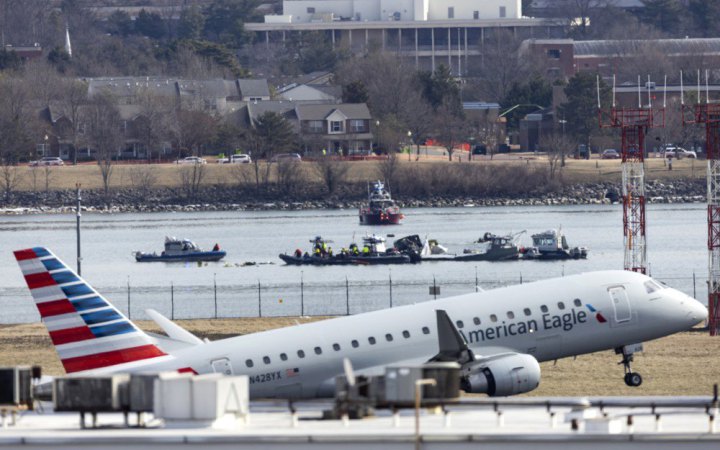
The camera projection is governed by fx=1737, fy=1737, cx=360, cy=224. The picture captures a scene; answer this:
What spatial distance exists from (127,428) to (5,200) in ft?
507

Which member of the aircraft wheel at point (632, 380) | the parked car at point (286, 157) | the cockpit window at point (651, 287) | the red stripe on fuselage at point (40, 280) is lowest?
the aircraft wheel at point (632, 380)

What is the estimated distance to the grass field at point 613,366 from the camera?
4588 cm

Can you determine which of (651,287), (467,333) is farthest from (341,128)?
(467,333)

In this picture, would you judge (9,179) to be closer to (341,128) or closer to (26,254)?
(341,128)

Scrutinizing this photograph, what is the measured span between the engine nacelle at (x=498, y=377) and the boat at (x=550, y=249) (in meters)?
77.5

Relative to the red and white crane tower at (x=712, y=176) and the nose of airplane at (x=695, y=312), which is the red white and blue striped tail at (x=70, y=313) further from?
the red and white crane tower at (x=712, y=176)

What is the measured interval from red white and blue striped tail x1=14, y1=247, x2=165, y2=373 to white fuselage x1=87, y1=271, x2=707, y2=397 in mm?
539

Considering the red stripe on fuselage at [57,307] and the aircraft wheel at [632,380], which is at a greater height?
the red stripe on fuselage at [57,307]

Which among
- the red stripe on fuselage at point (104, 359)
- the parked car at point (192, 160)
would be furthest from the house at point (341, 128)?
the red stripe on fuselage at point (104, 359)

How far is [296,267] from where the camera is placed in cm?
11700

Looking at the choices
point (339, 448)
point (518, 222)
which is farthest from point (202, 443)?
point (518, 222)

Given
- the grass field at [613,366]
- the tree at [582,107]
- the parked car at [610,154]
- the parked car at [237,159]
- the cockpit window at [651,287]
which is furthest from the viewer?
the tree at [582,107]

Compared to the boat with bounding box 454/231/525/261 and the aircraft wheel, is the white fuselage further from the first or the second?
the boat with bounding box 454/231/525/261

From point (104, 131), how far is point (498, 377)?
6091 inches
